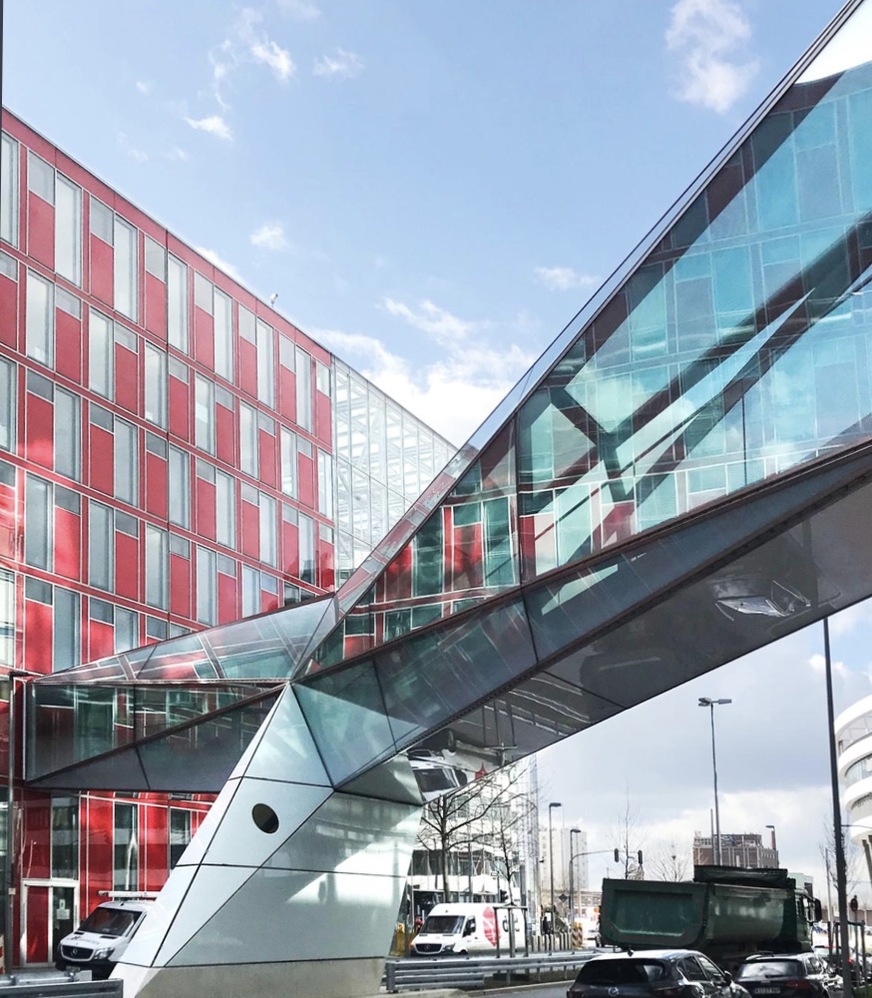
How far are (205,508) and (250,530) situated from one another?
3.48 m

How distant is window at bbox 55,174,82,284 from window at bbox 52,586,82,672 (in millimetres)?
10968

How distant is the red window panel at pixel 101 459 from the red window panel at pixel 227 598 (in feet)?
26.0

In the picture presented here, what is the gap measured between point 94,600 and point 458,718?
1093 inches

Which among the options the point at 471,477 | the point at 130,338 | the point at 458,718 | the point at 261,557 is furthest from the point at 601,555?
the point at 261,557

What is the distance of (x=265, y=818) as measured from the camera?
25.1m

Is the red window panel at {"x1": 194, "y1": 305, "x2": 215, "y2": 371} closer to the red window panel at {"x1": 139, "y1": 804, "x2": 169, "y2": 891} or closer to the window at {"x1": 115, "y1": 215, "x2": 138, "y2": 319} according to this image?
the window at {"x1": 115, "y1": 215, "x2": 138, "y2": 319}

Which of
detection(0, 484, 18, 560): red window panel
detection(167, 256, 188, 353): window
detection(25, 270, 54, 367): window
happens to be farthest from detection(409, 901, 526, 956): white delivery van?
detection(25, 270, 54, 367): window

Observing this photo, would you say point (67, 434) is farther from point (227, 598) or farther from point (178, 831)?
point (178, 831)

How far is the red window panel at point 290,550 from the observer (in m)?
62.7

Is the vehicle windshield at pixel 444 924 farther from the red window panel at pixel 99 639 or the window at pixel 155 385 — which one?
the window at pixel 155 385

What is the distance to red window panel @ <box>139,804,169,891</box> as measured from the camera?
51.3 metres

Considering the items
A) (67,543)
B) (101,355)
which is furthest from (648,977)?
(101,355)

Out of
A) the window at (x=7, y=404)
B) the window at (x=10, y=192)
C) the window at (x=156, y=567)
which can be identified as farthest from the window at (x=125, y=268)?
the window at (x=156, y=567)

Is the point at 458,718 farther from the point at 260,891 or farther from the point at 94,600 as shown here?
the point at 94,600
